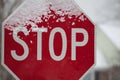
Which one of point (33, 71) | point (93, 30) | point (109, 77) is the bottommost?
point (109, 77)

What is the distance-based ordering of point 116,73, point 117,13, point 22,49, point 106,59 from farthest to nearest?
point 116,73 → point 106,59 → point 117,13 → point 22,49

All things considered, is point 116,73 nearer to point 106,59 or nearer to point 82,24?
point 106,59

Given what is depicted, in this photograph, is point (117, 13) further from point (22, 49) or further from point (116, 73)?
point (22, 49)

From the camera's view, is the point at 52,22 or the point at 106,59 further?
the point at 106,59

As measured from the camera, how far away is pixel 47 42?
3242 mm

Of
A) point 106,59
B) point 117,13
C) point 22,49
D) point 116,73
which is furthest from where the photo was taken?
point 116,73

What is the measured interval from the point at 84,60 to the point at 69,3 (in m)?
0.39

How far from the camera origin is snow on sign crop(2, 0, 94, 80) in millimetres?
3215

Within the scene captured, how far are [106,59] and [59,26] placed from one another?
53.7ft

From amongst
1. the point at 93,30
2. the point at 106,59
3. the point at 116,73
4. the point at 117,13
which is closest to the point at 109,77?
the point at 116,73

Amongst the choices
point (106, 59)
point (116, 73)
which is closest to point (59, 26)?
point (106, 59)

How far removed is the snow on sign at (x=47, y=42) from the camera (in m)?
3.21

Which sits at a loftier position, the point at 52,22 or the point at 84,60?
the point at 52,22

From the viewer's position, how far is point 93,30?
3283 mm
